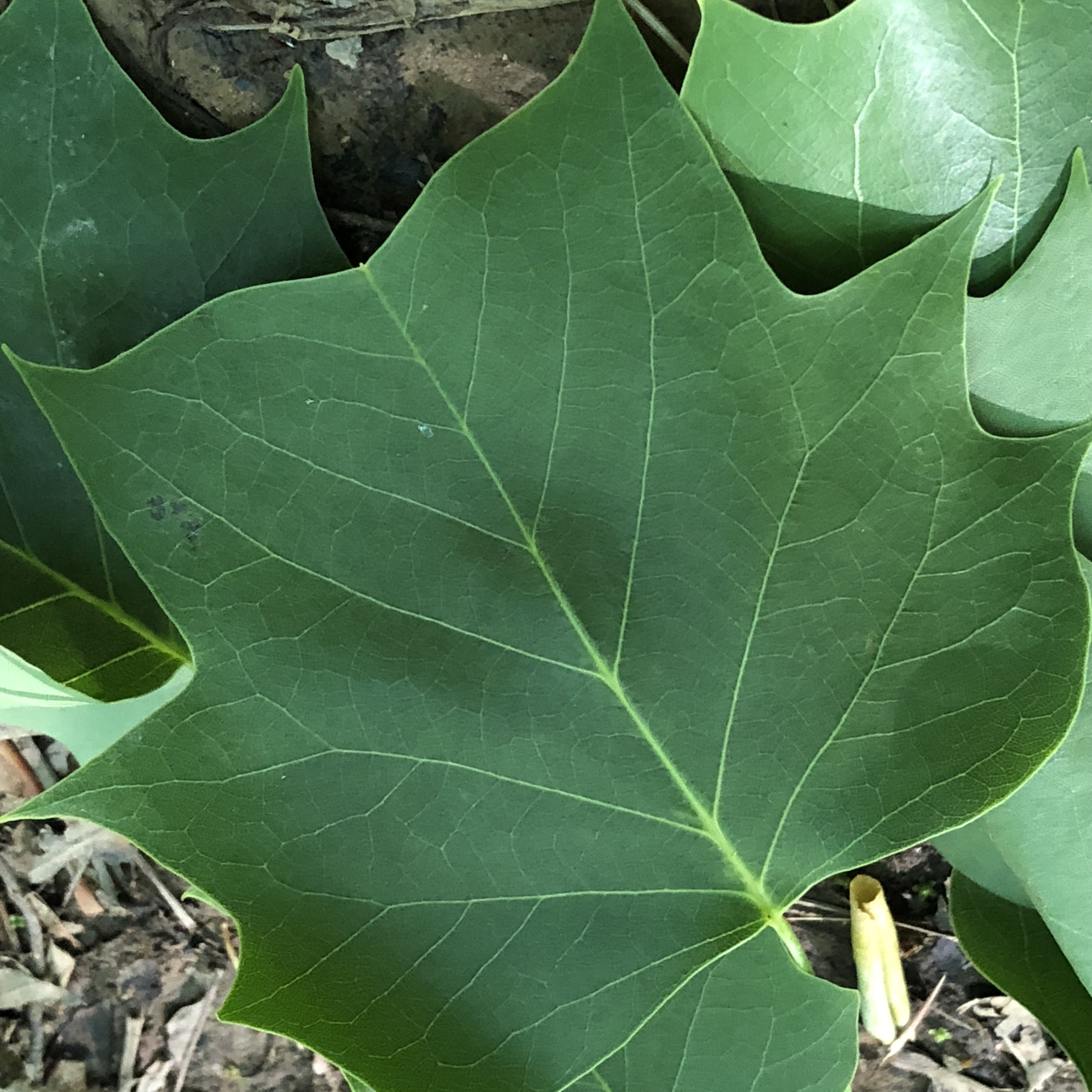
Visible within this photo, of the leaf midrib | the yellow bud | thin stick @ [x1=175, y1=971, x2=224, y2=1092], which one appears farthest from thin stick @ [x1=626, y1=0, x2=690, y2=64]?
thin stick @ [x1=175, y1=971, x2=224, y2=1092]

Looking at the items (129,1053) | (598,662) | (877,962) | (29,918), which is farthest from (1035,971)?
(29,918)

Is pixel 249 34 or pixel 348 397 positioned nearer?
pixel 348 397

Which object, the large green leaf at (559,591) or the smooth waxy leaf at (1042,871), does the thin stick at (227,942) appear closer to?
the large green leaf at (559,591)

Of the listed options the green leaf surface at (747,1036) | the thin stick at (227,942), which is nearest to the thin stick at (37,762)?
the thin stick at (227,942)

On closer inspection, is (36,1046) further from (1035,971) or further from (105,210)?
(1035,971)

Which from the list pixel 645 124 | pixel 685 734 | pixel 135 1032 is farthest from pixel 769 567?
pixel 135 1032

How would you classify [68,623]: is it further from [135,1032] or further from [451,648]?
[135,1032]
